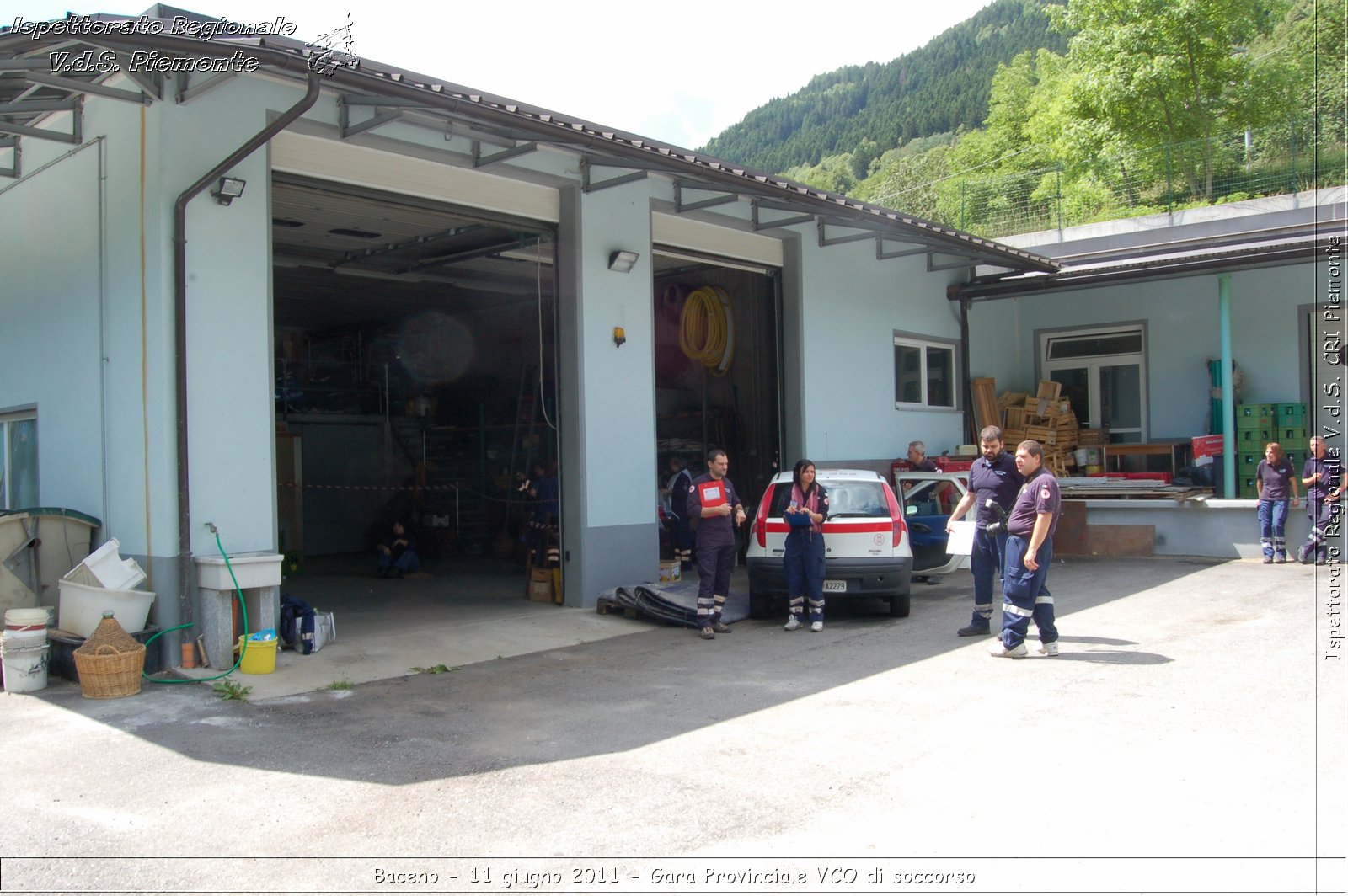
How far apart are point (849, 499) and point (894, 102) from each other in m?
98.1

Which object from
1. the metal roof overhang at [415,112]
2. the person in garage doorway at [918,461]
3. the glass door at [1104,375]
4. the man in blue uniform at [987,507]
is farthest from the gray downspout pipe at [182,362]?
the glass door at [1104,375]

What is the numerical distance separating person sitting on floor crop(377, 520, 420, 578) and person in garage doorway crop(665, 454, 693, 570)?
12.9ft

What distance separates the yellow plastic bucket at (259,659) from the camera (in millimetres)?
8039

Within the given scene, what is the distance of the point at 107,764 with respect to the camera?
19.6ft

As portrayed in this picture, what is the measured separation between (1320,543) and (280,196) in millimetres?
13338

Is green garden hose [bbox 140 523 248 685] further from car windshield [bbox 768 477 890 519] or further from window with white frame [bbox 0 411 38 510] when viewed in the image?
car windshield [bbox 768 477 890 519]

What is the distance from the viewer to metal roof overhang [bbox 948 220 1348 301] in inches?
566

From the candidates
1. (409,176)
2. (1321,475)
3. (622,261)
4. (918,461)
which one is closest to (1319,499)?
(1321,475)

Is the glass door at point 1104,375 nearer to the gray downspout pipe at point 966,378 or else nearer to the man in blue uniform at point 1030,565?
the gray downspout pipe at point 966,378

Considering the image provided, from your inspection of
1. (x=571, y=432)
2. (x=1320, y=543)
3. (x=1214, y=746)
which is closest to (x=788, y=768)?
(x=1214, y=746)

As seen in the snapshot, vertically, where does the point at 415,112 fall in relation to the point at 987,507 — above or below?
above

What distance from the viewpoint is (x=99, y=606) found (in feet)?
26.4

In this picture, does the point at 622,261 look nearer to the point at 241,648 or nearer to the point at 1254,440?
the point at 241,648

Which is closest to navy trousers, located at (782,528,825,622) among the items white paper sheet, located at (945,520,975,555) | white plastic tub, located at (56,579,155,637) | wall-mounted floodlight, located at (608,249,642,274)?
white paper sheet, located at (945,520,975,555)
